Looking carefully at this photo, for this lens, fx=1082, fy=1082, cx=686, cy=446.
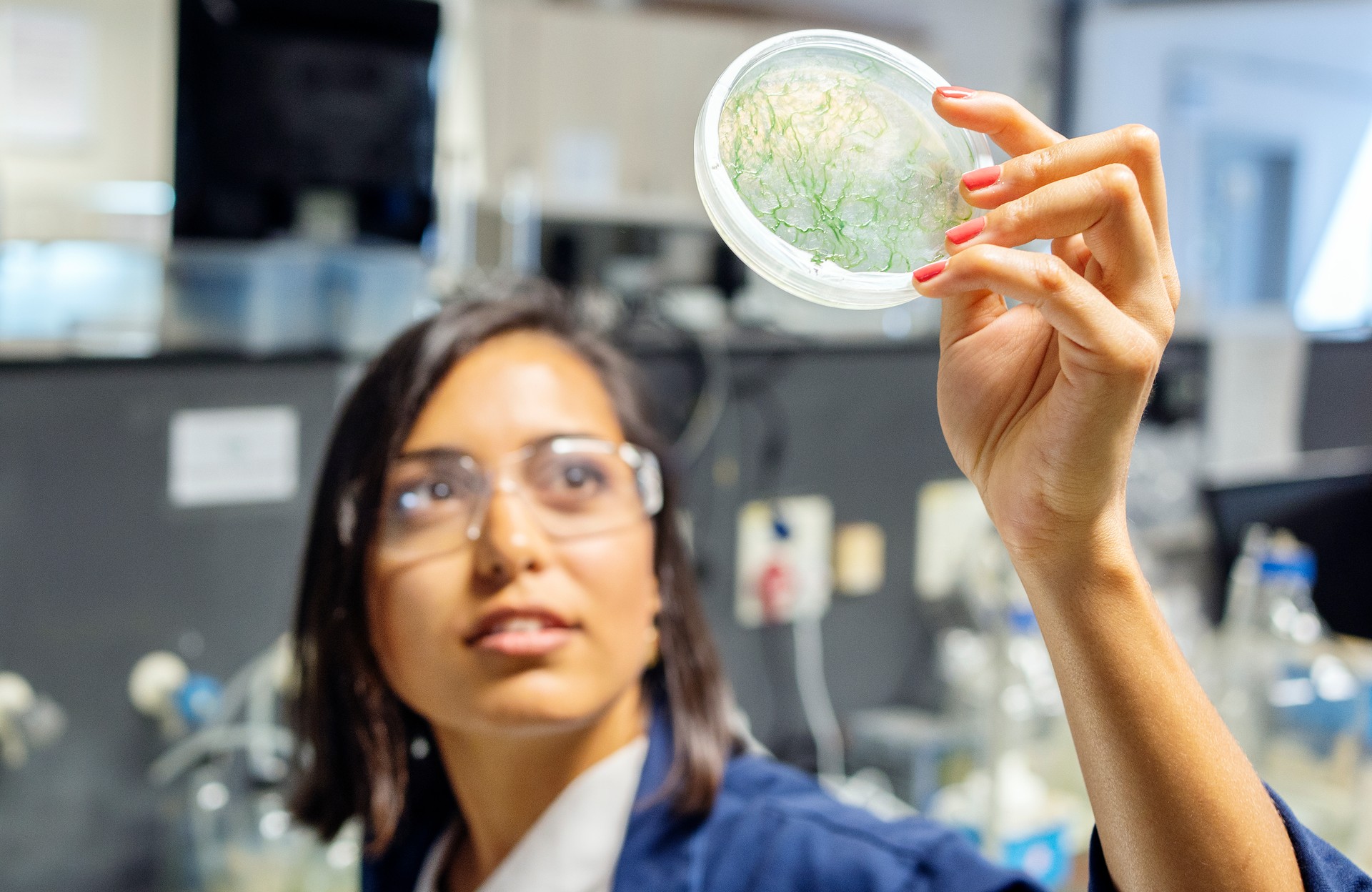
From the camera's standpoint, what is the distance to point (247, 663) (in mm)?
1450

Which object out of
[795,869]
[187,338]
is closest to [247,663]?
[187,338]

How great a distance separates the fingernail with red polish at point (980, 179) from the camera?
0.62 m

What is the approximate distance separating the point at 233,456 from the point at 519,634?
0.72 m

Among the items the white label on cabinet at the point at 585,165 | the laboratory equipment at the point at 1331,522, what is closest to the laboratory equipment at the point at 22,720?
the laboratory equipment at the point at 1331,522

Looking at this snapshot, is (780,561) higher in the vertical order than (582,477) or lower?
lower

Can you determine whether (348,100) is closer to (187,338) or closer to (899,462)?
(187,338)

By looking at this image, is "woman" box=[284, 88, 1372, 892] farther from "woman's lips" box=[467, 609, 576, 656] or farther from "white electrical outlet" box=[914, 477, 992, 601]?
"white electrical outlet" box=[914, 477, 992, 601]

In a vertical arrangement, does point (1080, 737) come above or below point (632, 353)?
below

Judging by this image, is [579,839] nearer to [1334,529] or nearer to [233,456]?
[233,456]

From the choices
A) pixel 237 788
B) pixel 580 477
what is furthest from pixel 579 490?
pixel 237 788

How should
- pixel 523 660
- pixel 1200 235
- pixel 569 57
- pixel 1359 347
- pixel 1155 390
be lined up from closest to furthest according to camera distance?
pixel 523 660
pixel 1155 390
pixel 1359 347
pixel 569 57
pixel 1200 235

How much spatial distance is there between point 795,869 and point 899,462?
1128 mm

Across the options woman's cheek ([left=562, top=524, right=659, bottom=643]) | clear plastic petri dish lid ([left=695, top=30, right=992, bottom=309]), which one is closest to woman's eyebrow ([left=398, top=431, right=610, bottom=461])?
woman's cheek ([left=562, top=524, right=659, bottom=643])

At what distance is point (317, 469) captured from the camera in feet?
4.87
